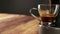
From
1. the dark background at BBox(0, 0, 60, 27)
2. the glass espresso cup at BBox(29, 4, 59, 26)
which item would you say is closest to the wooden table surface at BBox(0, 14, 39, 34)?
the glass espresso cup at BBox(29, 4, 59, 26)

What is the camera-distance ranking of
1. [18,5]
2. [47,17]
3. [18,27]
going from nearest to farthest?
1. [47,17]
2. [18,27]
3. [18,5]

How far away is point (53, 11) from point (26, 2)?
2441 millimetres

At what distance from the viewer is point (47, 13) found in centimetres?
79

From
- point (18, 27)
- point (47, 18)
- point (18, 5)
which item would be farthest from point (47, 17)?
point (18, 5)

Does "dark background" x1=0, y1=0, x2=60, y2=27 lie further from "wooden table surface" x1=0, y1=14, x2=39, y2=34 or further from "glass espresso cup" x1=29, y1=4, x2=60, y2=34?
"glass espresso cup" x1=29, y1=4, x2=60, y2=34

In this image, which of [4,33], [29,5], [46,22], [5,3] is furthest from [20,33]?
[5,3]

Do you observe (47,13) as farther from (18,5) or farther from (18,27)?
(18,5)

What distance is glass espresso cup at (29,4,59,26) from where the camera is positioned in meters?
0.73

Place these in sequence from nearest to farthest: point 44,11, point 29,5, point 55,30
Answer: point 55,30
point 44,11
point 29,5

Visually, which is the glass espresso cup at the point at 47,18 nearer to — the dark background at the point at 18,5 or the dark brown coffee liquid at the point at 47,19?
the dark brown coffee liquid at the point at 47,19

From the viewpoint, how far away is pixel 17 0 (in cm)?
323

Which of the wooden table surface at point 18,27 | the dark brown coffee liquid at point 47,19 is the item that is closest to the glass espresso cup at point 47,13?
the dark brown coffee liquid at point 47,19

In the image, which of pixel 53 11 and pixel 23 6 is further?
pixel 23 6

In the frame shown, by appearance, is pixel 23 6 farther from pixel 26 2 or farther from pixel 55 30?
pixel 55 30
